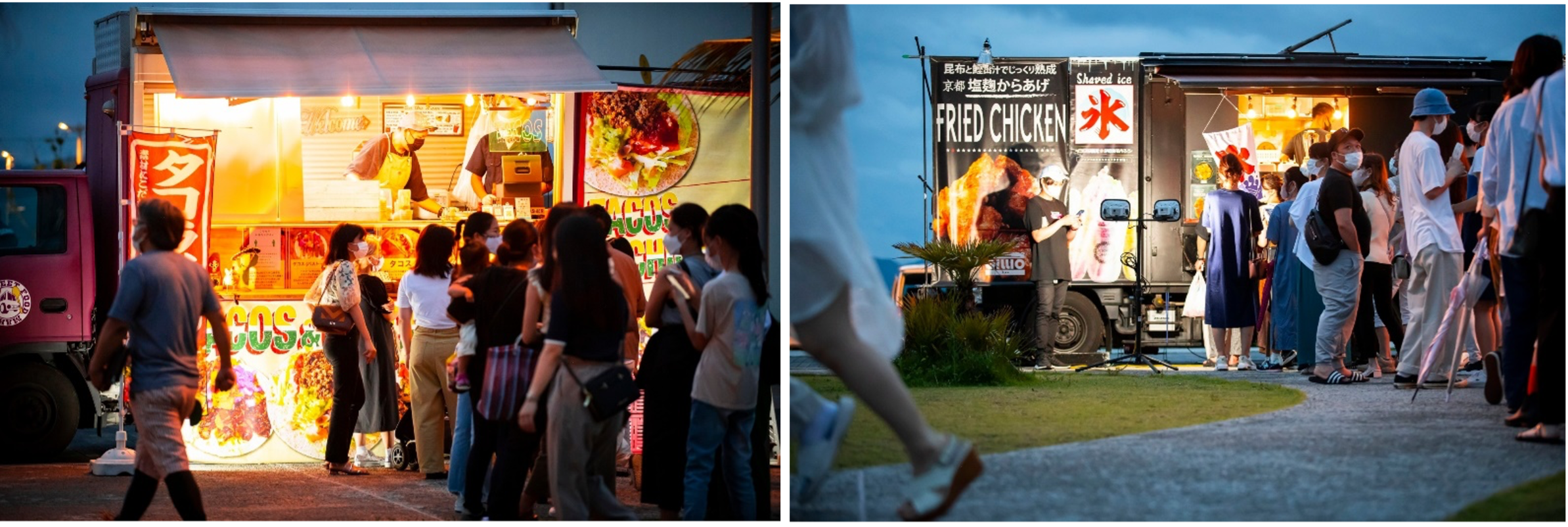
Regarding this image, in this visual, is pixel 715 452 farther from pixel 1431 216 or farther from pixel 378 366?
pixel 1431 216

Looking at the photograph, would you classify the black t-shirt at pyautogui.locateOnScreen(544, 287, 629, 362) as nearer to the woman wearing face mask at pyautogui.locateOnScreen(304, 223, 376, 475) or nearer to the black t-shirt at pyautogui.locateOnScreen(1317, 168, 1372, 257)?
the woman wearing face mask at pyautogui.locateOnScreen(304, 223, 376, 475)

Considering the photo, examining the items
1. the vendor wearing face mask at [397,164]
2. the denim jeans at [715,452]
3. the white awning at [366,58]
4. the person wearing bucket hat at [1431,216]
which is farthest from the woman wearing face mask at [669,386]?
the vendor wearing face mask at [397,164]

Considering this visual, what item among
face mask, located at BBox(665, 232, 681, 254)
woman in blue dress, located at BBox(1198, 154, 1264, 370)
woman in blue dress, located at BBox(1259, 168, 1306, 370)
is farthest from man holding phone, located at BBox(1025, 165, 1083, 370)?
face mask, located at BBox(665, 232, 681, 254)

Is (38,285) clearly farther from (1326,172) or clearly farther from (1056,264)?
(1326,172)

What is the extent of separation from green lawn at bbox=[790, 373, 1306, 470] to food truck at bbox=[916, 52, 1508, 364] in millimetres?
2935

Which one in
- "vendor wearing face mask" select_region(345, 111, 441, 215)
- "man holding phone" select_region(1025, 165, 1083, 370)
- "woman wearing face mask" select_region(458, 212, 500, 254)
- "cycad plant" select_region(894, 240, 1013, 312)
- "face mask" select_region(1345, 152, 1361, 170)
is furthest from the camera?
"man holding phone" select_region(1025, 165, 1083, 370)

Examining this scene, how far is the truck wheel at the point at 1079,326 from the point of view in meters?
13.1

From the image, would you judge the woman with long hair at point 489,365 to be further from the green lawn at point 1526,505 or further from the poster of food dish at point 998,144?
the poster of food dish at point 998,144

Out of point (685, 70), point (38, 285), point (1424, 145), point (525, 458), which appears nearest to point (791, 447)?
point (525, 458)

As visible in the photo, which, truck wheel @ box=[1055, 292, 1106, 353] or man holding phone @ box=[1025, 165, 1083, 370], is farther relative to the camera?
truck wheel @ box=[1055, 292, 1106, 353]

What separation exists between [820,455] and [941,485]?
595 mm

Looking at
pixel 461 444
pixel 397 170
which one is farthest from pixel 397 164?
pixel 461 444

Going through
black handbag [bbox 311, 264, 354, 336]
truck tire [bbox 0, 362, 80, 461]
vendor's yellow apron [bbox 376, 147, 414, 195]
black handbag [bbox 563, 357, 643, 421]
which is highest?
vendor's yellow apron [bbox 376, 147, 414, 195]

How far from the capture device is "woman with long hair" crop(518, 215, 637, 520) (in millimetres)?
6082
